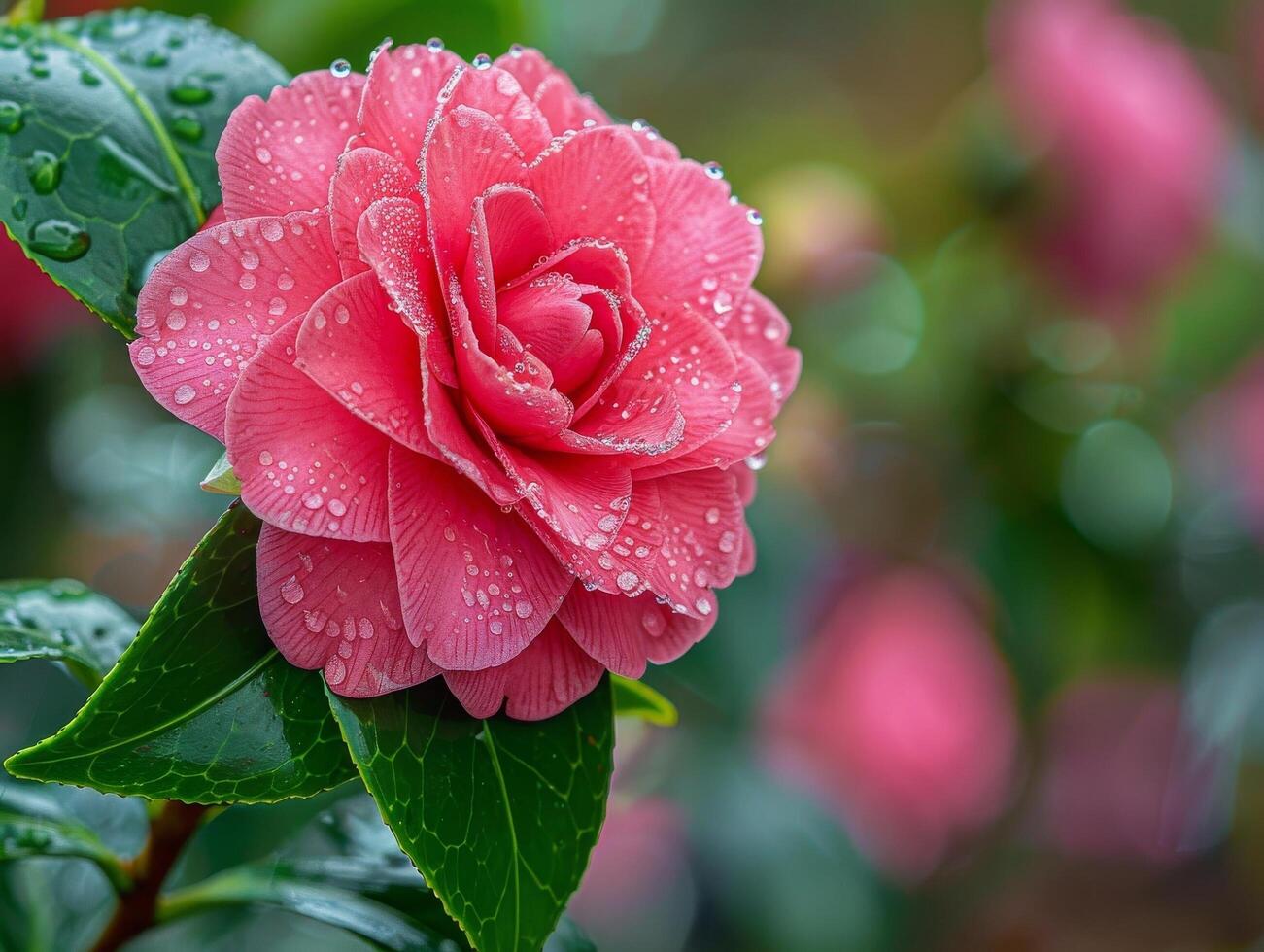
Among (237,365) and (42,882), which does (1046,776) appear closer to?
(42,882)

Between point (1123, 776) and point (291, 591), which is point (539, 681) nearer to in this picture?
point (291, 591)

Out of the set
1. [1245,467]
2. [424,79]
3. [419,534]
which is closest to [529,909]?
[419,534]

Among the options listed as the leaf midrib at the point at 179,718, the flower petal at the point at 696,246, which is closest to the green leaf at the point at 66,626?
the leaf midrib at the point at 179,718

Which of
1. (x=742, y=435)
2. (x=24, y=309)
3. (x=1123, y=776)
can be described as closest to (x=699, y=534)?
(x=742, y=435)

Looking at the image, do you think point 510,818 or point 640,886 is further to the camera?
point 640,886

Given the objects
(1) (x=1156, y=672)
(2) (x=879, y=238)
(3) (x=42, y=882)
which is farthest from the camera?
(1) (x=1156, y=672)

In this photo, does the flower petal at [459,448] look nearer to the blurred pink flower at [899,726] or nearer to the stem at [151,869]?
the stem at [151,869]

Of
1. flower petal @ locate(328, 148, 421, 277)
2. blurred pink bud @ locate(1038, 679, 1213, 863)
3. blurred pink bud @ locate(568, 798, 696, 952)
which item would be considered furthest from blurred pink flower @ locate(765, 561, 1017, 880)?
flower petal @ locate(328, 148, 421, 277)
